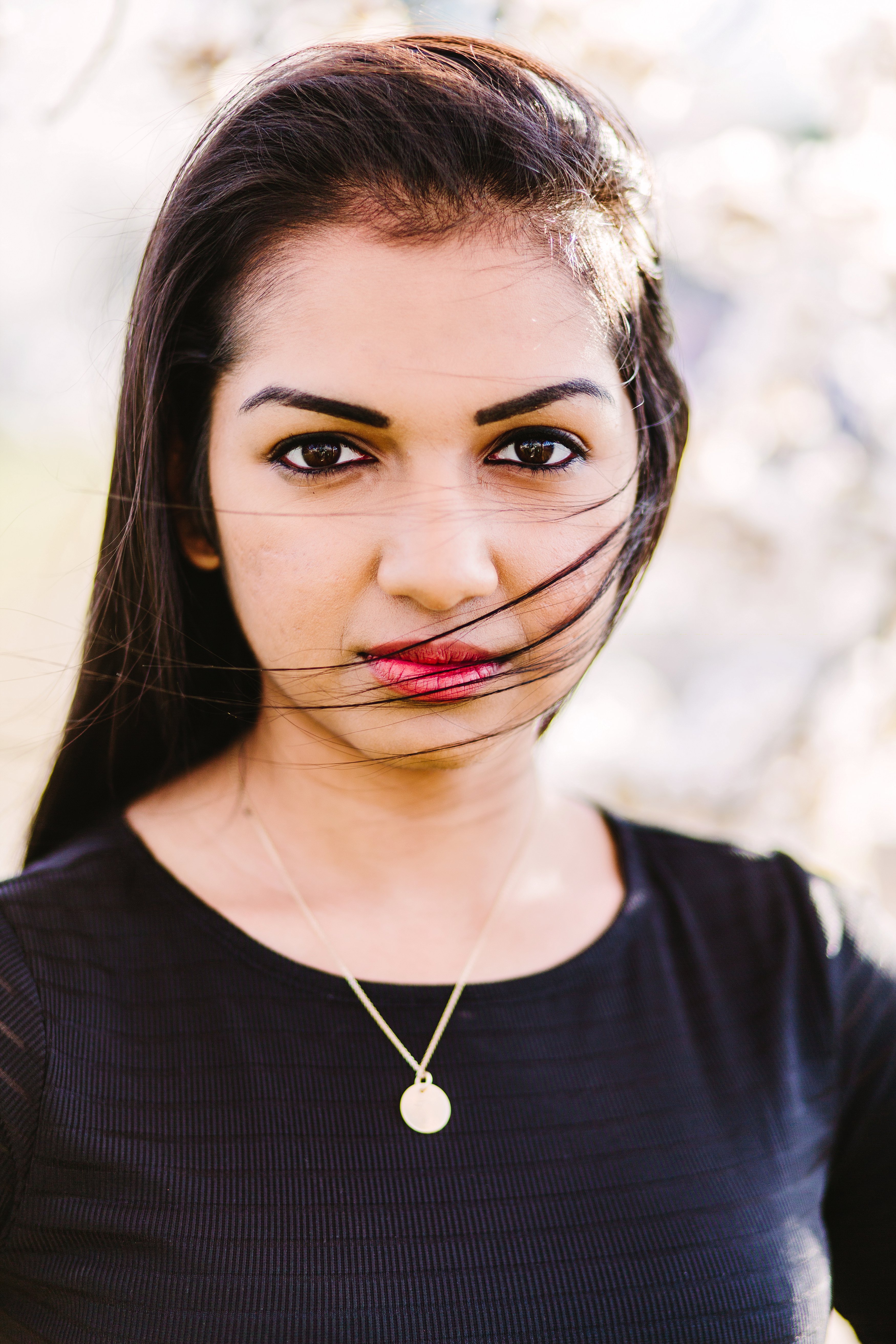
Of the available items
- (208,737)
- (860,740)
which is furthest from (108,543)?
(860,740)

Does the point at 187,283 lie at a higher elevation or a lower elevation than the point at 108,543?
higher

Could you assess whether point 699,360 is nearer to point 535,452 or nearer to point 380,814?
point 535,452

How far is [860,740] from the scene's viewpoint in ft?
7.63

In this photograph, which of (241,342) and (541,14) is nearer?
(241,342)

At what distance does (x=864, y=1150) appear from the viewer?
4.16 ft

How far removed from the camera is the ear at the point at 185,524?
1.22 metres

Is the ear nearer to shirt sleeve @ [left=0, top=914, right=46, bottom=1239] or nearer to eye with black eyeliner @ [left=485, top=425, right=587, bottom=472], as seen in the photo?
eye with black eyeliner @ [left=485, top=425, right=587, bottom=472]

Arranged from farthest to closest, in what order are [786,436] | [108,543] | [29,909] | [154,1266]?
1. [786,436]
2. [108,543]
3. [29,909]
4. [154,1266]

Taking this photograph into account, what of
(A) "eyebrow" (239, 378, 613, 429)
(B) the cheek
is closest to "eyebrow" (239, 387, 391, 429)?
(A) "eyebrow" (239, 378, 613, 429)

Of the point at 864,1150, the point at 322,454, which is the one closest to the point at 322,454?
the point at 322,454

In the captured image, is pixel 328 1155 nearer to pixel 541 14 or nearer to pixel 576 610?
pixel 576 610

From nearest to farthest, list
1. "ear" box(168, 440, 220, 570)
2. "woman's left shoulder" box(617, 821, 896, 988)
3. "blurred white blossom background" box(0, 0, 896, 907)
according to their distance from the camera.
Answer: "ear" box(168, 440, 220, 570) → "woman's left shoulder" box(617, 821, 896, 988) → "blurred white blossom background" box(0, 0, 896, 907)

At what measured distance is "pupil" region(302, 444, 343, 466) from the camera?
1.05 m

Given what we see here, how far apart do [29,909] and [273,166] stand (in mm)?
790
